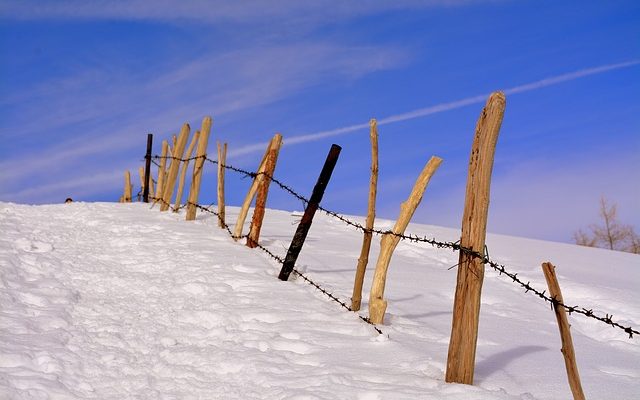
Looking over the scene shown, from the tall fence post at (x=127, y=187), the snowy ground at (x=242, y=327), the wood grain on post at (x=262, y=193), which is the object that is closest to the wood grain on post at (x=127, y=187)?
the tall fence post at (x=127, y=187)

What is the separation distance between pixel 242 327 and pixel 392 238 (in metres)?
1.41

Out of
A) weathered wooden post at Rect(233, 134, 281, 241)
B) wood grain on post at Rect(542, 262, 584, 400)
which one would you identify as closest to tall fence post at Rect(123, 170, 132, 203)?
weathered wooden post at Rect(233, 134, 281, 241)

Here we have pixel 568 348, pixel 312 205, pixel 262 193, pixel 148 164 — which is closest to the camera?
pixel 568 348

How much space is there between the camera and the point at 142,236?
28.6ft

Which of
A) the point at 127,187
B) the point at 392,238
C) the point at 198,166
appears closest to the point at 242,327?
the point at 392,238

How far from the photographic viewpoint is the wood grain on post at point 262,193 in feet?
27.0

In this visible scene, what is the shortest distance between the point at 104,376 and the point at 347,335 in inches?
71.4

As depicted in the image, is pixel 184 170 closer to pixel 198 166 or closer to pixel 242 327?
pixel 198 166

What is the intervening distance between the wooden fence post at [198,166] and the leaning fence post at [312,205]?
4131 mm

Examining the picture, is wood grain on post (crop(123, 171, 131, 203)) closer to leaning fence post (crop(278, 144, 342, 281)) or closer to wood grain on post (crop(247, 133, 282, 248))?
wood grain on post (crop(247, 133, 282, 248))

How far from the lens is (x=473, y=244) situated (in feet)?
12.3

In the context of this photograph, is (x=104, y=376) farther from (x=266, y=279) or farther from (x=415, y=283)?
(x=415, y=283)

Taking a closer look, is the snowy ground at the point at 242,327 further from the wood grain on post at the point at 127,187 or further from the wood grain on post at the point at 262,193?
the wood grain on post at the point at 127,187

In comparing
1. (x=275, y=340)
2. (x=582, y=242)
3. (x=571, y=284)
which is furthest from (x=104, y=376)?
(x=582, y=242)
